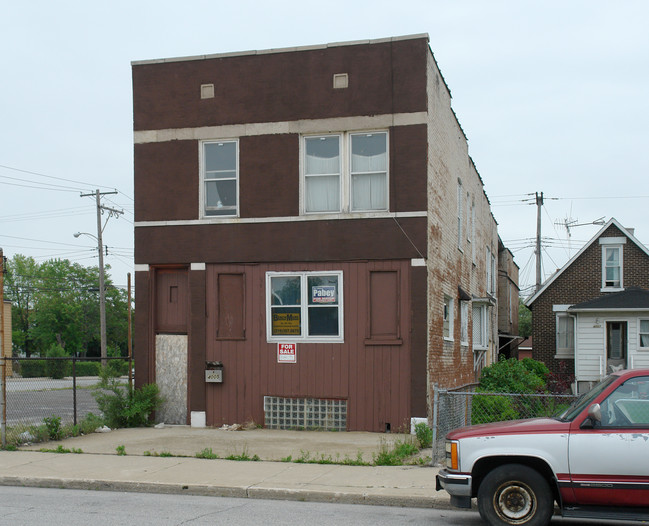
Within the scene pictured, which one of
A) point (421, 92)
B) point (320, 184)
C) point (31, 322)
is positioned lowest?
point (31, 322)

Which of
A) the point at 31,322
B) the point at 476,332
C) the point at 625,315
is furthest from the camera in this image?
the point at 31,322

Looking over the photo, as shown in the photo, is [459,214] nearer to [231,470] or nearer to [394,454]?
[394,454]

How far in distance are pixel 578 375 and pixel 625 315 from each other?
282 centimetres

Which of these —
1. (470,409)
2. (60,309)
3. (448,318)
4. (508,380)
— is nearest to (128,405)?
(470,409)

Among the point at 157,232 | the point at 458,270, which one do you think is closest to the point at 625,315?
the point at 458,270

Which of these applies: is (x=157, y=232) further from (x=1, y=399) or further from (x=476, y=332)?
(x=476, y=332)

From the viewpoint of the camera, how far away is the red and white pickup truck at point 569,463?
24.4 feet

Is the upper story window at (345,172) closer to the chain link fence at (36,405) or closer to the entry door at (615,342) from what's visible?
the chain link fence at (36,405)

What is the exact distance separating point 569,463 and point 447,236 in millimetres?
11303

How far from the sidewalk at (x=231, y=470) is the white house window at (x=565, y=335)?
60.7 ft

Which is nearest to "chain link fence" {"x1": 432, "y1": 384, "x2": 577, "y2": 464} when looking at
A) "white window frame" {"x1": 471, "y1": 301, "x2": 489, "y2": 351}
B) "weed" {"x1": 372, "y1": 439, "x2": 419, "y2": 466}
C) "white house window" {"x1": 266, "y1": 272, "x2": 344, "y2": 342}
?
"weed" {"x1": 372, "y1": 439, "x2": 419, "y2": 466}

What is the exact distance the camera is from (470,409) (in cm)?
1353

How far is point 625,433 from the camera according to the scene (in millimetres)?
7477

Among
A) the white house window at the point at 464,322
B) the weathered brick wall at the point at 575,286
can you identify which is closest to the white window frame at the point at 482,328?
the white house window at the point at 464,322
